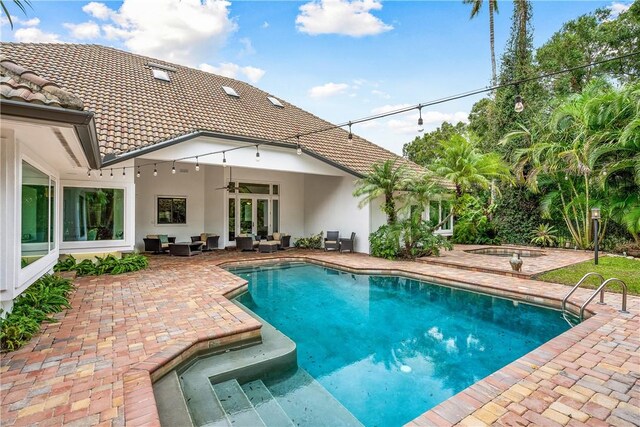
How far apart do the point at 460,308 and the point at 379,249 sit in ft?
19.9

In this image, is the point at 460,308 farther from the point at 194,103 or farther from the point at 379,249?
the point at 194,103

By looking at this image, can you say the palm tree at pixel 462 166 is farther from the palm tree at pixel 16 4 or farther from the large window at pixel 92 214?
the palm tree at pixel 16 4

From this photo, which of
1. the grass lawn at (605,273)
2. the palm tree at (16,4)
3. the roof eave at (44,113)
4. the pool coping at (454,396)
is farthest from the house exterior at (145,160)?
the grass lawn at (605,273)

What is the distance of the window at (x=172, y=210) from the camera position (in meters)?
15.8

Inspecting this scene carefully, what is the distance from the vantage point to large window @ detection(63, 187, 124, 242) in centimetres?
1020

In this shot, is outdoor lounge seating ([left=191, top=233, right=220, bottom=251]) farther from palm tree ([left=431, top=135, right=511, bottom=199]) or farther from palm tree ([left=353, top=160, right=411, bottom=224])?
palm tree ([left=431, top=135, right=511, bottom=199])

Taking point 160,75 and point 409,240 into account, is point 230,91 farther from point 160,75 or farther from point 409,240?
point 409,240

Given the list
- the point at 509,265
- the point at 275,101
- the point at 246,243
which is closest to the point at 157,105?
the point at 246,243

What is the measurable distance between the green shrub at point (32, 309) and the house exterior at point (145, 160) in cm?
39

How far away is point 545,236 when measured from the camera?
16484 mm

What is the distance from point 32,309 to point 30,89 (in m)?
4.09

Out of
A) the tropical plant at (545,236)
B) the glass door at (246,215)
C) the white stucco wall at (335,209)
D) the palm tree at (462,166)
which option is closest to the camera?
the palm tree at (462,166)

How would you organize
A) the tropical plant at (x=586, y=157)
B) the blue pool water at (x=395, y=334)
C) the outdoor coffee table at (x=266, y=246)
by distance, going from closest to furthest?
the blue pool water at (x=395, y=334), the tropical plant at (x=586, y=157), the outdoor coffee table at (x=266, y=246)

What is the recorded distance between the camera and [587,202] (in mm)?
14109
